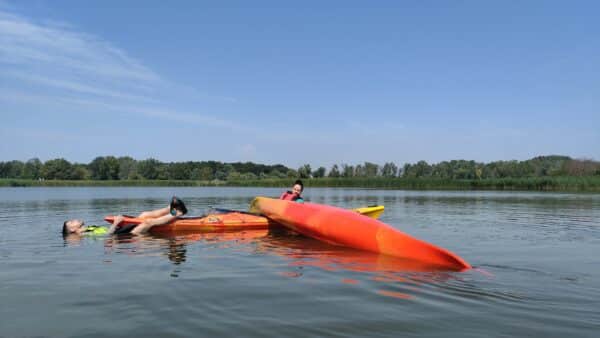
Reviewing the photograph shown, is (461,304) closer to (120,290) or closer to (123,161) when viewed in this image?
(120,290)

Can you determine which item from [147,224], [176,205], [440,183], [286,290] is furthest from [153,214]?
[440,183]

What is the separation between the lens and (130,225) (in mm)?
9867

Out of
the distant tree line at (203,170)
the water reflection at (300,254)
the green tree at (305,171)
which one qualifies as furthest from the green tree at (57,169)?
the water reflection at (300,254)

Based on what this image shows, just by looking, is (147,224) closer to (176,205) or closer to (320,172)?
(176,205)

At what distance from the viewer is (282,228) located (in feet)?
35.4

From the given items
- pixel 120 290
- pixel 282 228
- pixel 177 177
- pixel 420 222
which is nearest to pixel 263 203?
pixel 282 228

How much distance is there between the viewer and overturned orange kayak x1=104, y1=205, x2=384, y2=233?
1008 cm

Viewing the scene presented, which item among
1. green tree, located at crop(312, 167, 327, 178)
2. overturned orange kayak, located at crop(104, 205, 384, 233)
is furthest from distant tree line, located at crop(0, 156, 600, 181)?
overturned orange kayak, located at crop(104, 205, 384, 233)

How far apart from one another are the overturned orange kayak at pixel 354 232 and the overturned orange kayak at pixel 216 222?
0.38m

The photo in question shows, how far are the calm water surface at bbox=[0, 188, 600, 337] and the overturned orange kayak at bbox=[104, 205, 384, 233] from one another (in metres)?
1.32

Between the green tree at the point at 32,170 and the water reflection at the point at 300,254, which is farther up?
the green tree at the point at 32,170

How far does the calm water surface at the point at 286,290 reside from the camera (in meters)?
3.67

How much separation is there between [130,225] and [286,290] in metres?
6.11

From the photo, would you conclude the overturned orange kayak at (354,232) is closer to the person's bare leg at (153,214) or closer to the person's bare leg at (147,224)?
the person's bare leg at (153,214)
